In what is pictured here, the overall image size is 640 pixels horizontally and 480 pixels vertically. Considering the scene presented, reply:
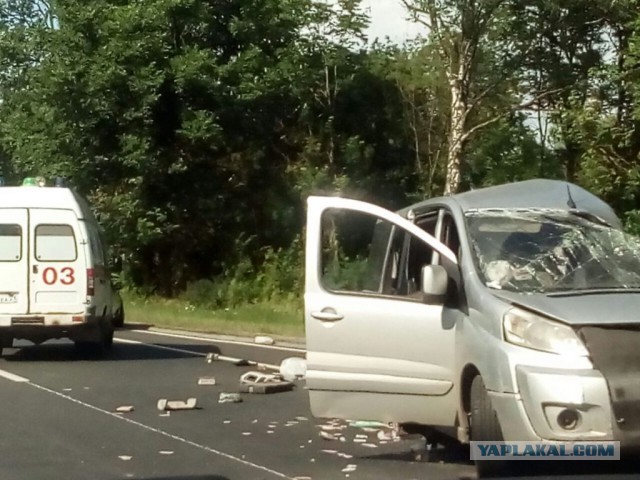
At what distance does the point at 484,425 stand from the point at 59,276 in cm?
1136

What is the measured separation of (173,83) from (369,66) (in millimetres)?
5676

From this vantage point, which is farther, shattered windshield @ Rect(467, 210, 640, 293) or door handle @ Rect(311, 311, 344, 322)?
door handle @ Rect(311, 311, 344, 322)

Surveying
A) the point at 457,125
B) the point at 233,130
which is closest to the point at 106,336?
the point at 457,125

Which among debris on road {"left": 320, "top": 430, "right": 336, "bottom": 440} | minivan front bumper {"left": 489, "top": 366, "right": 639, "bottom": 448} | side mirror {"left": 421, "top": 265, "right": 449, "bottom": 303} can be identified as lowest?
debris on road {"left": 320, "top": 430, "right": 336, "bottom": 440}

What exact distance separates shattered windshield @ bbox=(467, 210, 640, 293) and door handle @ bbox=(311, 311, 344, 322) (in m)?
0.98

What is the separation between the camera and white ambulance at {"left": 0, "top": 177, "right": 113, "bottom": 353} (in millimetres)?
18484

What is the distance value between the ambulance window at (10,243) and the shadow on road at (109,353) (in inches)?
55.6

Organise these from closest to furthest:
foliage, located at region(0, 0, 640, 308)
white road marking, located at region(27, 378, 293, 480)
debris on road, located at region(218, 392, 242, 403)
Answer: white road marking, located at region(27, 378, 293, 480), debris on road, located at region(218, 392, 242, 403), foliage, located at region(0, 0, 640, 308)

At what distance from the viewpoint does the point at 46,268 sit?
1862 cm

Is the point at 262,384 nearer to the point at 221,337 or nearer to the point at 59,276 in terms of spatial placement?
the point at 59,276

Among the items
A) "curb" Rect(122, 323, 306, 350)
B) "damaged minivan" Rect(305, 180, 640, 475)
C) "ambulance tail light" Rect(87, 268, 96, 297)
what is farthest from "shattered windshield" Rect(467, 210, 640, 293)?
"curb" Rect(122, 323, 306, 350)

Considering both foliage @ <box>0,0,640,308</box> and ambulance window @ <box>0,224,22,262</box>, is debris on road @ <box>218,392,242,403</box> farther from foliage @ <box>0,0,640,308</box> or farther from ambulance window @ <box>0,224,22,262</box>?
foliage @ <box>0,0,640,308</box>

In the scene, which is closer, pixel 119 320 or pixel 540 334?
pixel 540 334

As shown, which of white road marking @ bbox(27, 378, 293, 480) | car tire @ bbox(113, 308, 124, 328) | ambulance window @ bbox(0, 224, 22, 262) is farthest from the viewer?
car tire @ bbox(113, 308, 124, 328)
